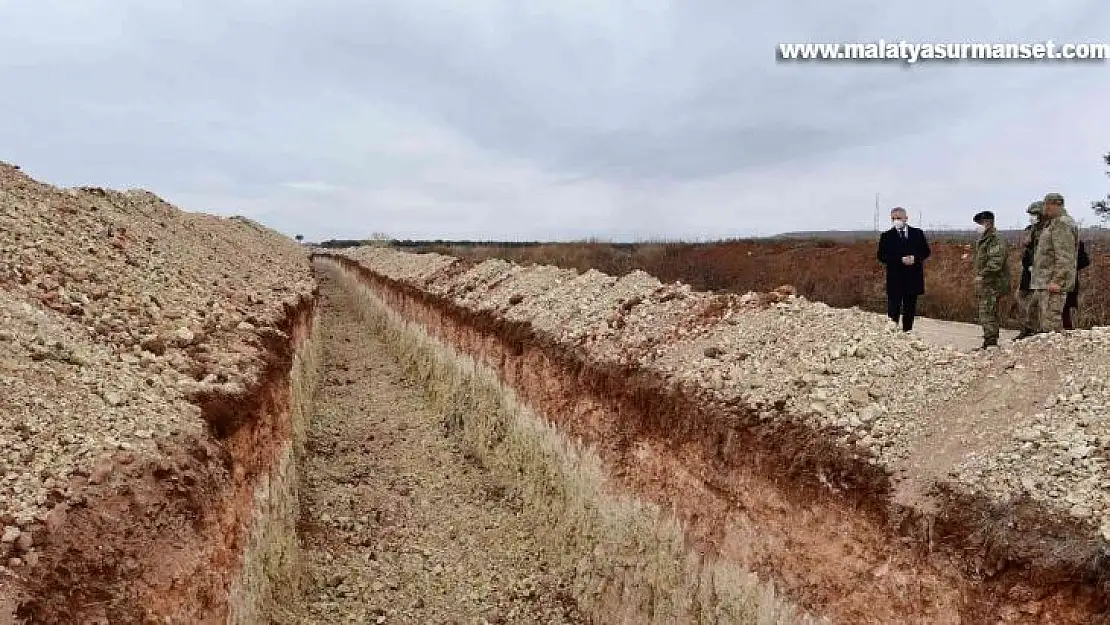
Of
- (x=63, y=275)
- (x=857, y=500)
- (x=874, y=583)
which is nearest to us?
(x=874, y=583)

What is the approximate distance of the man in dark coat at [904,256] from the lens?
31.6ft

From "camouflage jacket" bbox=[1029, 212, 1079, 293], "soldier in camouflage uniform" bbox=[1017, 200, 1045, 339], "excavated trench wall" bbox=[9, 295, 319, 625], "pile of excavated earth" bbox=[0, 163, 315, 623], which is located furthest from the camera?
"soldier in camouflage uniform" bbox=[1017, 200, 1045, 339]

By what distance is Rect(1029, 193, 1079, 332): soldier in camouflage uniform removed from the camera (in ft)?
25.0

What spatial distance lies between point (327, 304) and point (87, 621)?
3479cm

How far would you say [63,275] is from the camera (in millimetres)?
7543

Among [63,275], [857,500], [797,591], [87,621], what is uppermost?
[63,275]

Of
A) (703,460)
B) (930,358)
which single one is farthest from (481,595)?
(930,358)

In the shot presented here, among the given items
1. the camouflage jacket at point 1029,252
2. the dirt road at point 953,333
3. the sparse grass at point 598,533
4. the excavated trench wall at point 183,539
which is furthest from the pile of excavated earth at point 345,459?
the camouflage jacket at point 1029,252

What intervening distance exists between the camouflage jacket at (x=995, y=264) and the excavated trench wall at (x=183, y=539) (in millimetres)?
9352

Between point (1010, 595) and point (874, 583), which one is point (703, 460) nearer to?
point (874, 583)

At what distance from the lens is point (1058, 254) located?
7680 mm

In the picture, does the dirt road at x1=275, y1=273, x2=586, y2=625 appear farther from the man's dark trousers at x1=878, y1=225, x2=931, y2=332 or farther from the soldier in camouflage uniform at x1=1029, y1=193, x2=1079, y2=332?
the soldier in camouflage uniform at x1=1029, y1=193, x2=1079, y2=332

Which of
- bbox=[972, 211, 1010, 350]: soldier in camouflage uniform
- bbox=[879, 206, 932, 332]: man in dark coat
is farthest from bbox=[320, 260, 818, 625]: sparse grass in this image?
bbox=[972, 211, 1010, 350]: soldier in camouflage uniform

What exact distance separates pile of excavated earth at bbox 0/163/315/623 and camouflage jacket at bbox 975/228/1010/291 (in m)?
9.38
